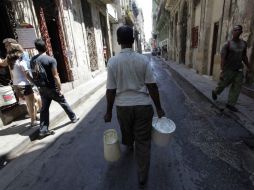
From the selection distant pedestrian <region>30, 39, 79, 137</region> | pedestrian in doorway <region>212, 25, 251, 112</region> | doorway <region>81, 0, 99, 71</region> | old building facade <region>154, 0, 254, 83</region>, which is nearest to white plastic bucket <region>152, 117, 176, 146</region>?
distant pedestrian <region>30, 39, 79, 137</region>

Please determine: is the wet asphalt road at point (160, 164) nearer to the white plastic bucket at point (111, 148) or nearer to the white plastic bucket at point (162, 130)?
the white plastic bucket at point (111, 148)

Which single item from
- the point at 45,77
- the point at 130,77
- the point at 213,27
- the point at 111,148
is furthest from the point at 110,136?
the point at 213,27

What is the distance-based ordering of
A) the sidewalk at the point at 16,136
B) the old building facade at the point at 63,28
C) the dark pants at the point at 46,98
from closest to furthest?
the sidewalk at the point at 16,136 < the dark pants at the point at 46,98 < the old building facade at the point at 63,28

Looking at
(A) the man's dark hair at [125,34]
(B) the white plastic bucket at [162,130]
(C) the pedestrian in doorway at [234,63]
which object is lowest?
(B) the white plastic bucket at [162,130]

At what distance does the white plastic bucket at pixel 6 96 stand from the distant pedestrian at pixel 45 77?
46.7 inches

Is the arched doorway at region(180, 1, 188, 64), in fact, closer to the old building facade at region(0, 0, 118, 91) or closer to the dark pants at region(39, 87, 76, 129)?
the old building facade at region(0, 0, 118, 91)

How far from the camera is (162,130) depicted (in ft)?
7.75

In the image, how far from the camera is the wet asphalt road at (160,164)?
2.43 m

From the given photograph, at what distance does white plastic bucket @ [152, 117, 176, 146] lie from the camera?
2342mm

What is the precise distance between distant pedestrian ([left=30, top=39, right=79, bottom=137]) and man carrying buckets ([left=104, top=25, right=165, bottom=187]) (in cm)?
204

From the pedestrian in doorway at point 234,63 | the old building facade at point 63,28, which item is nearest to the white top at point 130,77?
the pedestrian in doorway at point 234,63

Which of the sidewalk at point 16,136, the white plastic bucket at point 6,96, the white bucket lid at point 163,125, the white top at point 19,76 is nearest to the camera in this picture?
the white bucket lid at point 163,125

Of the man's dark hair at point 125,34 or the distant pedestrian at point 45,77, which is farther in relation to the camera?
the distant pedestrian at point 45,77

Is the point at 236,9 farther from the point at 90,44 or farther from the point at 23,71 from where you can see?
the point at 90,44
